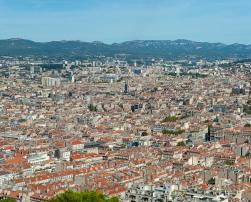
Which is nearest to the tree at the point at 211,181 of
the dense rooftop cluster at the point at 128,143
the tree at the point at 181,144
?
the dense rooftop cluster at the point at 128,143

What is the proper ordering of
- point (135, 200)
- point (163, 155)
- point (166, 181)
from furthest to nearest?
1. point (163, 155)
2. point (166, 181)
3. point (135, 200)

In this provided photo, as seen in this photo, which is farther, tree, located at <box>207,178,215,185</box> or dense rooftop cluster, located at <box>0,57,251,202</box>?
tree, located at <box>207,178,215,185</box>

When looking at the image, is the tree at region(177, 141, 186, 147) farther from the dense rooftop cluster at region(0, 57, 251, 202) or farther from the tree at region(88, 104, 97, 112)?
the tree at region(88, 104, 97, 112)

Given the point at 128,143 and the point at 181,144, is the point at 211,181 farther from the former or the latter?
the point at 128,143

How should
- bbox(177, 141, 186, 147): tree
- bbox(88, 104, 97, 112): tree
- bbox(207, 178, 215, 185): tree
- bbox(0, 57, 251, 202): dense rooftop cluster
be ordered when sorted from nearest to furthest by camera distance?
bbox(0, 57, 251, 202): dense rooftop cluster < bbox(207, 178, 215, 185): tree < bbox(177, 141, 186, 147): tree < bbox(88, 104, 97, 112): tree

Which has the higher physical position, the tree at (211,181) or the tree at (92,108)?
the tree at (211,181)

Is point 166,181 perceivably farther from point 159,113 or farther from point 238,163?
point 159,113

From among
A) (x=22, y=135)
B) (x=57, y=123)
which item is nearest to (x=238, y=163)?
(x=22, y=135)

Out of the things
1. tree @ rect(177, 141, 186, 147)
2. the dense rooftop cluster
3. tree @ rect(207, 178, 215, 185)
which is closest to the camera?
the dense rooftop cluster

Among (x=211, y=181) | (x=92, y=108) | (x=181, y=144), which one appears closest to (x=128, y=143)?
(x=181, y=144)

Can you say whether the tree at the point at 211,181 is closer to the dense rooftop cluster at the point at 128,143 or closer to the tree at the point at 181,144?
the dense rooftop cluster at the point at 128,143

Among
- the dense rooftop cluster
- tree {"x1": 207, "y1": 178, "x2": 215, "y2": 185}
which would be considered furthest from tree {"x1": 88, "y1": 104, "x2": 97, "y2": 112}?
tree {"x1": 207, "y1": 178, "x2": 215, "y2": 185}
